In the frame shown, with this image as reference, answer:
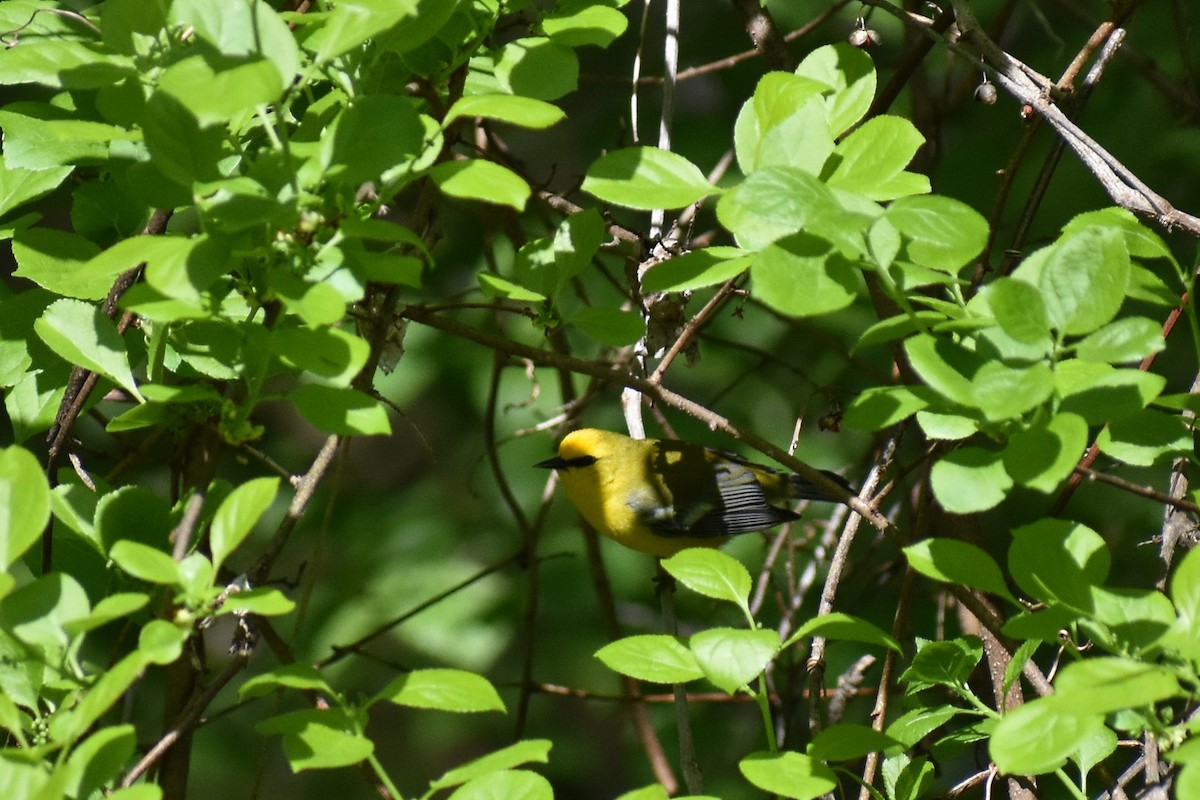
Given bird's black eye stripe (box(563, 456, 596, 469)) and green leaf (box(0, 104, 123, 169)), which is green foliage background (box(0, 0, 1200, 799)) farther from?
bird's black eye stripe (box(563, 456, 596, 469))

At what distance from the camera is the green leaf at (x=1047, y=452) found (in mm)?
940

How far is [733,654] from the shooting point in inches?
46.6

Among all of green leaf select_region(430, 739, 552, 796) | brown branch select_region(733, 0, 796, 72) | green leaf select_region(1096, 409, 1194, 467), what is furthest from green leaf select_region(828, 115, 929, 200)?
brown branch select_region(733, 0, 796, 72)

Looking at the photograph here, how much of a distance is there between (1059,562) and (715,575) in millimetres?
393

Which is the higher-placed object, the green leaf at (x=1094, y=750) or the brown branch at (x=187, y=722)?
the green leaf at (x=1094, y=750)

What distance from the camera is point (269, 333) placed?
1.12 meters

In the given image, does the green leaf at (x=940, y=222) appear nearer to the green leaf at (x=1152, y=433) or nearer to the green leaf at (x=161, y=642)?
the green leaf at (x=1152, y=433)

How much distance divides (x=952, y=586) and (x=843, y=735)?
317 mm

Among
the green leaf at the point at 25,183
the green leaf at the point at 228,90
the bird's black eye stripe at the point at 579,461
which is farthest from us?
the bird's black eye stripe at the point at 579,461

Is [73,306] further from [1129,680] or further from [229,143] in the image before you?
[1129,680]

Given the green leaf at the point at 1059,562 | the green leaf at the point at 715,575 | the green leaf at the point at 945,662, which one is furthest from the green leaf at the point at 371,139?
the green leaf at the point at 945,662

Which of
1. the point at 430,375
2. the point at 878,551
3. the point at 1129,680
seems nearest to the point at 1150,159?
the point at 878,551

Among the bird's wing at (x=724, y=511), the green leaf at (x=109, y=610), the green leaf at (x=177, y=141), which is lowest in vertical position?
the bird's wing at (x=724, y=511)

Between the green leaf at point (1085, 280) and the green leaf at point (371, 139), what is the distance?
594mm
